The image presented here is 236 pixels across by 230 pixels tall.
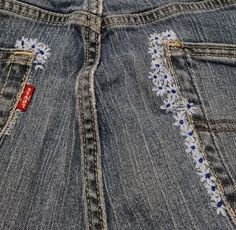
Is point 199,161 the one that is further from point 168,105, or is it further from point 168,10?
point 168,10

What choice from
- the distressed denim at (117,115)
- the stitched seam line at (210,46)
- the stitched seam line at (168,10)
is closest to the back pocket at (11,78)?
the distressed denim at (117,115)

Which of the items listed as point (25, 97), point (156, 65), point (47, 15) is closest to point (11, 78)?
point (25, 97)

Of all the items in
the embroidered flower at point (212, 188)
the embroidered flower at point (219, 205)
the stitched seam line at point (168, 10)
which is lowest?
the embroidered flower at point (219, 205)

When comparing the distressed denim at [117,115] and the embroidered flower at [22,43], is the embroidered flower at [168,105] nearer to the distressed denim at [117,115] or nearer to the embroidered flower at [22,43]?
the distressed denim at [117,115]

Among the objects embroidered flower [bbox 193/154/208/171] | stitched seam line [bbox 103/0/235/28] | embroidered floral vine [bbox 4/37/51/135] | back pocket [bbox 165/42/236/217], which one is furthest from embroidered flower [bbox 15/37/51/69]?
embroidered flower [bbox 193/154/208/171]

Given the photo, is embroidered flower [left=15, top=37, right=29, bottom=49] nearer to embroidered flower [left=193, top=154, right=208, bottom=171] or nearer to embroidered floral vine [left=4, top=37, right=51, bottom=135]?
embroidered floral vine [left=4, top=37, right=51, bottom=135]

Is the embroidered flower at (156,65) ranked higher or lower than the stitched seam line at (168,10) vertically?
lower

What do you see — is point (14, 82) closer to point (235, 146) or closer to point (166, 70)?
point (166, 70)
